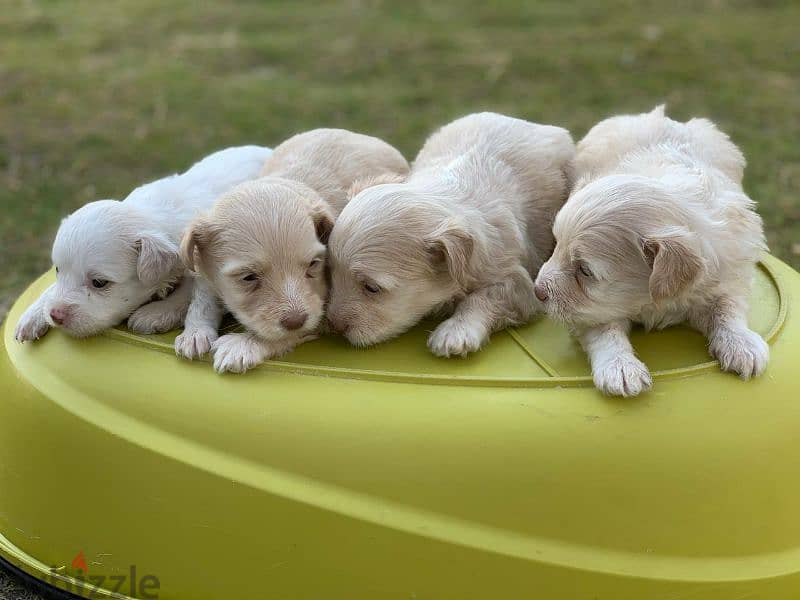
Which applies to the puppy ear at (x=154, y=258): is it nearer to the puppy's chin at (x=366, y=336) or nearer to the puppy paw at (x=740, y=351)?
the puppy's chin at (x=366, y=336)

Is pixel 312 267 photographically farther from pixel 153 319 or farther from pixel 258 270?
pixel 153 319

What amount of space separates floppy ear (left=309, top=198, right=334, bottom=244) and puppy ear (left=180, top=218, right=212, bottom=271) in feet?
1.36

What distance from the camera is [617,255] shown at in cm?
346

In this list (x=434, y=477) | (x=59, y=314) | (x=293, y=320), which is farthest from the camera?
(x=59, y=314)

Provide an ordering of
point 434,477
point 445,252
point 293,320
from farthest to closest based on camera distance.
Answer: point 445,252, point 293,320, point 434,477

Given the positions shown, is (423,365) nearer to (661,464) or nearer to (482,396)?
(482,396)

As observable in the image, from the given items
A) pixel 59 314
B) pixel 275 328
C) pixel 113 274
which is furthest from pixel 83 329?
pixel 275 328

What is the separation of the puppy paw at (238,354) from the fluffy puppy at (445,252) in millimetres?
332

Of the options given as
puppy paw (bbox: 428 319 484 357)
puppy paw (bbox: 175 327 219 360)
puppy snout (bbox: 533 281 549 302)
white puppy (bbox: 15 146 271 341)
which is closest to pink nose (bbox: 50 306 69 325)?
white puppy (bbox: 15 146 271 341)

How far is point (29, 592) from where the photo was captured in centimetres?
402

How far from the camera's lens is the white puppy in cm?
381

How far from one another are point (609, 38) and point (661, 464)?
9707 mm

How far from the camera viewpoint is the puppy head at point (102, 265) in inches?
150

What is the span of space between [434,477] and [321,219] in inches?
45.0
